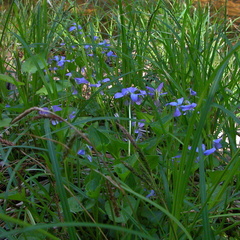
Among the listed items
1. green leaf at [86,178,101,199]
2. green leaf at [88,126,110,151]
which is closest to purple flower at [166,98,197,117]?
green leaf at [88,126,110,151]

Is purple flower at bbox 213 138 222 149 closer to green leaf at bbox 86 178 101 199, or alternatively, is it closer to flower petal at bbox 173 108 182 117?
flower petal at bbox 173 108 182 117

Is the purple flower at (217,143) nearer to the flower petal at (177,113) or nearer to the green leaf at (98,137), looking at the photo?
the flower petal at (177,113)

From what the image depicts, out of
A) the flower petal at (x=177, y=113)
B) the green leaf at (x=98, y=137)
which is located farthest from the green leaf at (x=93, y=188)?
the flower petal at (x=177, y=113)

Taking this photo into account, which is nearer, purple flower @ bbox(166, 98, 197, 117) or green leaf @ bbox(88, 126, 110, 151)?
green leaf @ bbox(88, 126, 110, 151)

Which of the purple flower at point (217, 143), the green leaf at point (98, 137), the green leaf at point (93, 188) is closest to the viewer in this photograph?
the green leaf at point (93, 188)

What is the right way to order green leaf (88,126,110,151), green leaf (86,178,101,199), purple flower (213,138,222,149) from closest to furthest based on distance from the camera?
1. green leaf (86,178,101,199)
2. green leaf (88,126,110,151)
3. purple flower (213,138,222,149)

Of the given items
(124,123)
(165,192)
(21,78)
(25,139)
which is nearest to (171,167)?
(165,192)

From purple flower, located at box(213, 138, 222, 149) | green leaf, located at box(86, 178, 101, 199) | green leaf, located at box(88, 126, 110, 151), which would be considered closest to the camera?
green leaf, located at box(86, 178, 101, 199)

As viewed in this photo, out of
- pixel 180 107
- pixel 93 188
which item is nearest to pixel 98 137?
pixel 93 188

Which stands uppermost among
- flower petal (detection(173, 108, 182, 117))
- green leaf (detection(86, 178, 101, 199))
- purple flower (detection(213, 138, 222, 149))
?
flower petal (detection(173, 108, 182, 117))

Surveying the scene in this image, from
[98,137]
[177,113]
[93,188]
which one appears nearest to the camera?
[93,188]

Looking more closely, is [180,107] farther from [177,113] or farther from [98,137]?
[98,137]

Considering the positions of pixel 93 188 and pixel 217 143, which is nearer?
pixel 93 188

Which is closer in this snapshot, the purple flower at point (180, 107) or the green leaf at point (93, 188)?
the green leaf at point (93, 188)
